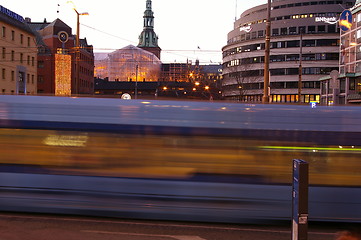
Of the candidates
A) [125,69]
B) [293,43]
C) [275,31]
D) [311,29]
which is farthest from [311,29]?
[125,69]

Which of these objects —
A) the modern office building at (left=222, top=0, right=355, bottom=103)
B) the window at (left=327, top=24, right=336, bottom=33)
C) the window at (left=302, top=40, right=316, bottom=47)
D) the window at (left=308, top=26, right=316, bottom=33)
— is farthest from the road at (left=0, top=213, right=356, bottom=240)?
the window at (left=308, top=26, right=316, bottom=33)

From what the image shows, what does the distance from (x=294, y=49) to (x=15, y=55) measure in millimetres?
54635

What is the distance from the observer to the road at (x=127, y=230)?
7.38m

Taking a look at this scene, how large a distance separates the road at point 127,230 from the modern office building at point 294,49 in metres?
70.0

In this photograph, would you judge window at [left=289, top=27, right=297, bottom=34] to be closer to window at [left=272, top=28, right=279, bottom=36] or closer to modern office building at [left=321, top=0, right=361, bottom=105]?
window at [left=272, top=28, right=279, bottom=36]

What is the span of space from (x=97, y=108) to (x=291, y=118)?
3814 millimetres

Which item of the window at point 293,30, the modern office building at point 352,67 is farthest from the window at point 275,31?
the modern office building at point 352,67

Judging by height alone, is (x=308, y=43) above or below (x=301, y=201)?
above

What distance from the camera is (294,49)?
275ft

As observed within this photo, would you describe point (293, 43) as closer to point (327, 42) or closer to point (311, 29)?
point (311, 29)

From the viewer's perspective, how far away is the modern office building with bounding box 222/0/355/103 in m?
81.2

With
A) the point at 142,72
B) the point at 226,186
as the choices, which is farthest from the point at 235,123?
the point at 142,72

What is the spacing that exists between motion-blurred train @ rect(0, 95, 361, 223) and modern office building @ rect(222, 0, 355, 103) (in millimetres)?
70048

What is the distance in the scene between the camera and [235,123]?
25.5ft
